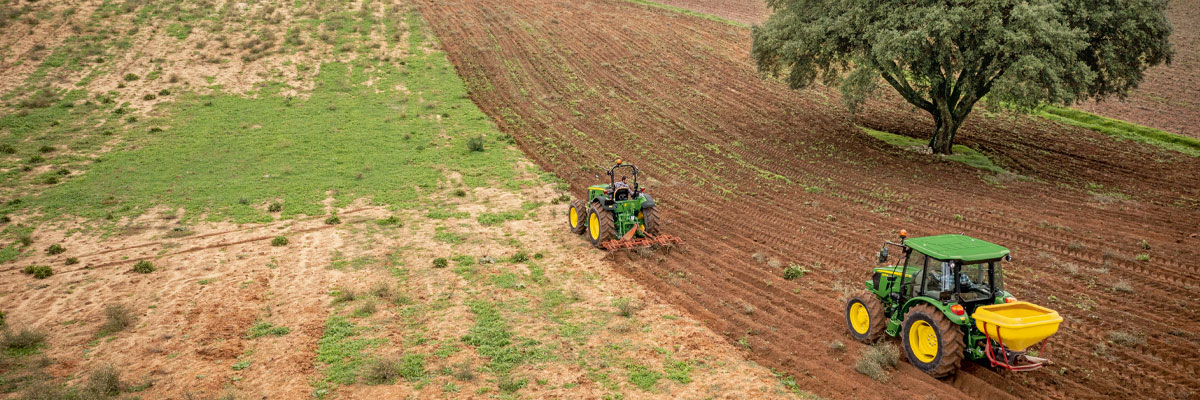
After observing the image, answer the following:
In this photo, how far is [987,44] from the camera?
21.4 metres

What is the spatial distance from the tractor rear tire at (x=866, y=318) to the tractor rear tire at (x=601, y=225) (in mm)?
6467

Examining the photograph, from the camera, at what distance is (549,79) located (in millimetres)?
36125

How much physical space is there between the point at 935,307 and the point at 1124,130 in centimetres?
2794

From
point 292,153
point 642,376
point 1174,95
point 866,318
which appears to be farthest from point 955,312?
point 1174,95

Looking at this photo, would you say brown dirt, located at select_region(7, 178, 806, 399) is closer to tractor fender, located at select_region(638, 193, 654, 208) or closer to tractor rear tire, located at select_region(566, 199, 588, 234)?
tractor rear tire, located at select_region(566, 199, 588, 234)

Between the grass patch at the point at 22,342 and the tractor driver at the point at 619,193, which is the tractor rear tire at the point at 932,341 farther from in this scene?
the grass patch at the point at 22,342

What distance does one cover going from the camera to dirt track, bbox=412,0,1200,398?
11.6 m

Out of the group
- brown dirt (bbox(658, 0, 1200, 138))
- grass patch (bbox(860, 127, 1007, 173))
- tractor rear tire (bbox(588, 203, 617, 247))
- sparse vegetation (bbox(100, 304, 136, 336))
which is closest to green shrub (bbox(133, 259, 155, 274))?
sparse vegetation (bbox(100, 304, 136, 336))

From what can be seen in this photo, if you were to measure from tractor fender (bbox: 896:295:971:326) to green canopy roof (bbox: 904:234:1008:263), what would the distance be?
2.35ft

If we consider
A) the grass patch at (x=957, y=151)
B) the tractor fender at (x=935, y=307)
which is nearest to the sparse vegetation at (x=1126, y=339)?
the tractor fender at (x=935, y=307)

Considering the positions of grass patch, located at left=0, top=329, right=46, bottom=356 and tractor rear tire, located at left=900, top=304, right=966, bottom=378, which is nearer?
tractor rear tire, located at left=900, top=304, right=966, bottom=378

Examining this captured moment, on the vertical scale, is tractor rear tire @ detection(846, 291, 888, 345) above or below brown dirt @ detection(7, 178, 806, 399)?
above

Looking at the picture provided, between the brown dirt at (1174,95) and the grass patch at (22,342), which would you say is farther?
the brown dirt at (1174,95)

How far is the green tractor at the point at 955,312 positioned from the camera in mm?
9562
